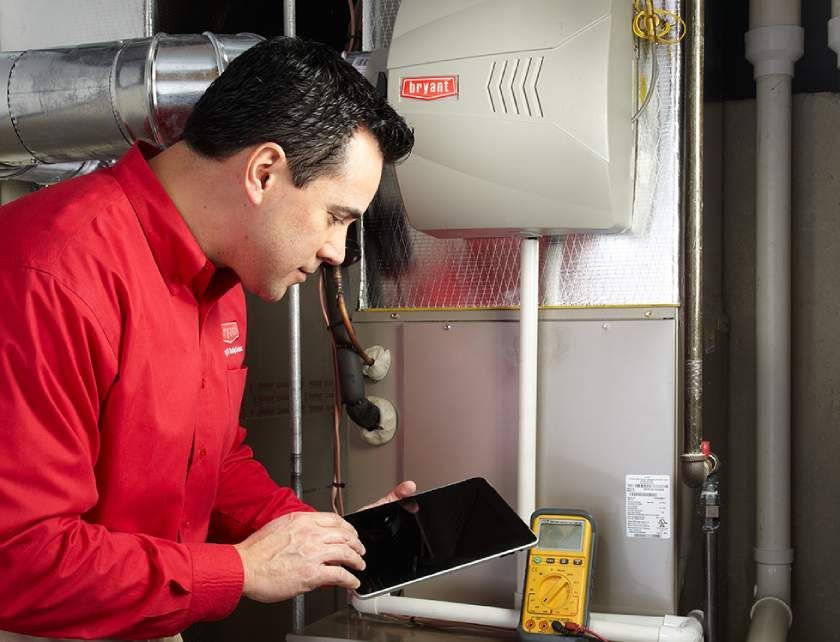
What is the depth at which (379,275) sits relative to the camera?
210 cm

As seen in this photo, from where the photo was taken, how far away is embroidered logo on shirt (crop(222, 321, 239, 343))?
5.15ft

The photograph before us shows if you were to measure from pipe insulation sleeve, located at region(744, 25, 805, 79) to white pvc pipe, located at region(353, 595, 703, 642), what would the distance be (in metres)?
1.36

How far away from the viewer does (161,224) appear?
50.9 inches

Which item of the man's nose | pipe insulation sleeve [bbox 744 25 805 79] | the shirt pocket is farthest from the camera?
pipe insulation sleeve [bbox 744 25 805 79]

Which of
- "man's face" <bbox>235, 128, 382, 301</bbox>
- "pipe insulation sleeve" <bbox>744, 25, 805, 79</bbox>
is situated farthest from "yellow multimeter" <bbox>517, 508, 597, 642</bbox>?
"pipe insulation sleeve" <bbox>744, 25, 805, 79</bbox>

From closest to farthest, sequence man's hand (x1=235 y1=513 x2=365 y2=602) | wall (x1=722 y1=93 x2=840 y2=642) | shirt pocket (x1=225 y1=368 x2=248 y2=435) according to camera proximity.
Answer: man's hand (x1=235 y1=513 x2=365 y2=602) → shirt pocket (x1=225 y1=368 x2=248 y2=435) → wall (x1=722 y1=93 x2=840 y2=642)

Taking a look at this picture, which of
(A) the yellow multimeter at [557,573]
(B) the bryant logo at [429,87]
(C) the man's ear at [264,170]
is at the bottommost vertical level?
(A) the yellow multimeter at [557,573]

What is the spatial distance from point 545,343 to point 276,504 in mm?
626

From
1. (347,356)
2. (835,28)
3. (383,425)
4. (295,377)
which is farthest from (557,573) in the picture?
(835,28)

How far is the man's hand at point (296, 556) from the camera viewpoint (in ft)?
4.07

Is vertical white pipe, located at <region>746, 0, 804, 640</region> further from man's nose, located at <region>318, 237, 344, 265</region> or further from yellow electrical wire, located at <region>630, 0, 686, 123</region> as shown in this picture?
man's nose, located at <region>318, 237, 344, 265</region>

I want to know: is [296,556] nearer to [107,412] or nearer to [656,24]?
[107,412]

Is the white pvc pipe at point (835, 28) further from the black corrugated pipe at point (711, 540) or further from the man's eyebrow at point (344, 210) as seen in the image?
the man's eyebrow at point (344, 210)

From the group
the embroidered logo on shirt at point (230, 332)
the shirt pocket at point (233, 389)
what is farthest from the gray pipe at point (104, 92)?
the shirt pocket at point (233, 389)
